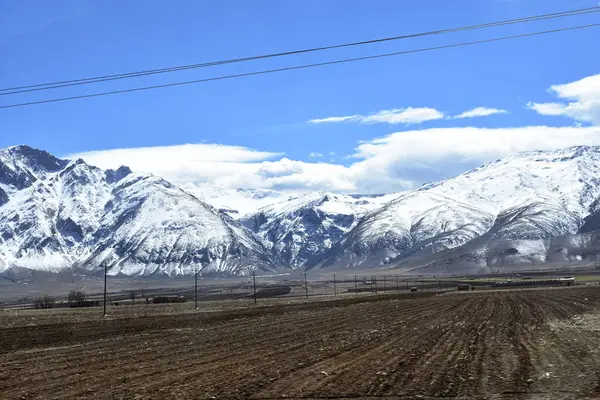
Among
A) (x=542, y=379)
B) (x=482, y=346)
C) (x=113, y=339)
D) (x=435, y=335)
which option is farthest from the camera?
(x=113, y=339)

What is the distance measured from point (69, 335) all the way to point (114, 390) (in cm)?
2776

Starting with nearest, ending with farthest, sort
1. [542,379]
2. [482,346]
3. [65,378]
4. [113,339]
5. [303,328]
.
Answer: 1. [542,379]
2. [65,378]
3. [482,346]
4. [113,339]
5. [303,328]

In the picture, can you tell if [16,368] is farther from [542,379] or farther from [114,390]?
[542,379]

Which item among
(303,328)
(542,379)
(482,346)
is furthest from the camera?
(303,328)

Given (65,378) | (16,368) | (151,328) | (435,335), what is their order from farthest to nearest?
(151,328)
(435,335)
(16,368)
(65,378)

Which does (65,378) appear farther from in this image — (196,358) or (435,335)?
(435,335)

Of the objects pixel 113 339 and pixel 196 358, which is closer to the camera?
pixel 196 358

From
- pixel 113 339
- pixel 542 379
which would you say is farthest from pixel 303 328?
pixel 542 379

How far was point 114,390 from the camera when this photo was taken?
68.2 ft

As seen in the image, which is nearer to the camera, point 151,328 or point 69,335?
point 69,335

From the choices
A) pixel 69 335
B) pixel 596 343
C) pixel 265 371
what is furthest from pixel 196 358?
pixel 69 335

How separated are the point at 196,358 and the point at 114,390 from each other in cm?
809

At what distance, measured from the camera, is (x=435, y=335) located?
1421 inches

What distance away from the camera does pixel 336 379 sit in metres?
21.5
